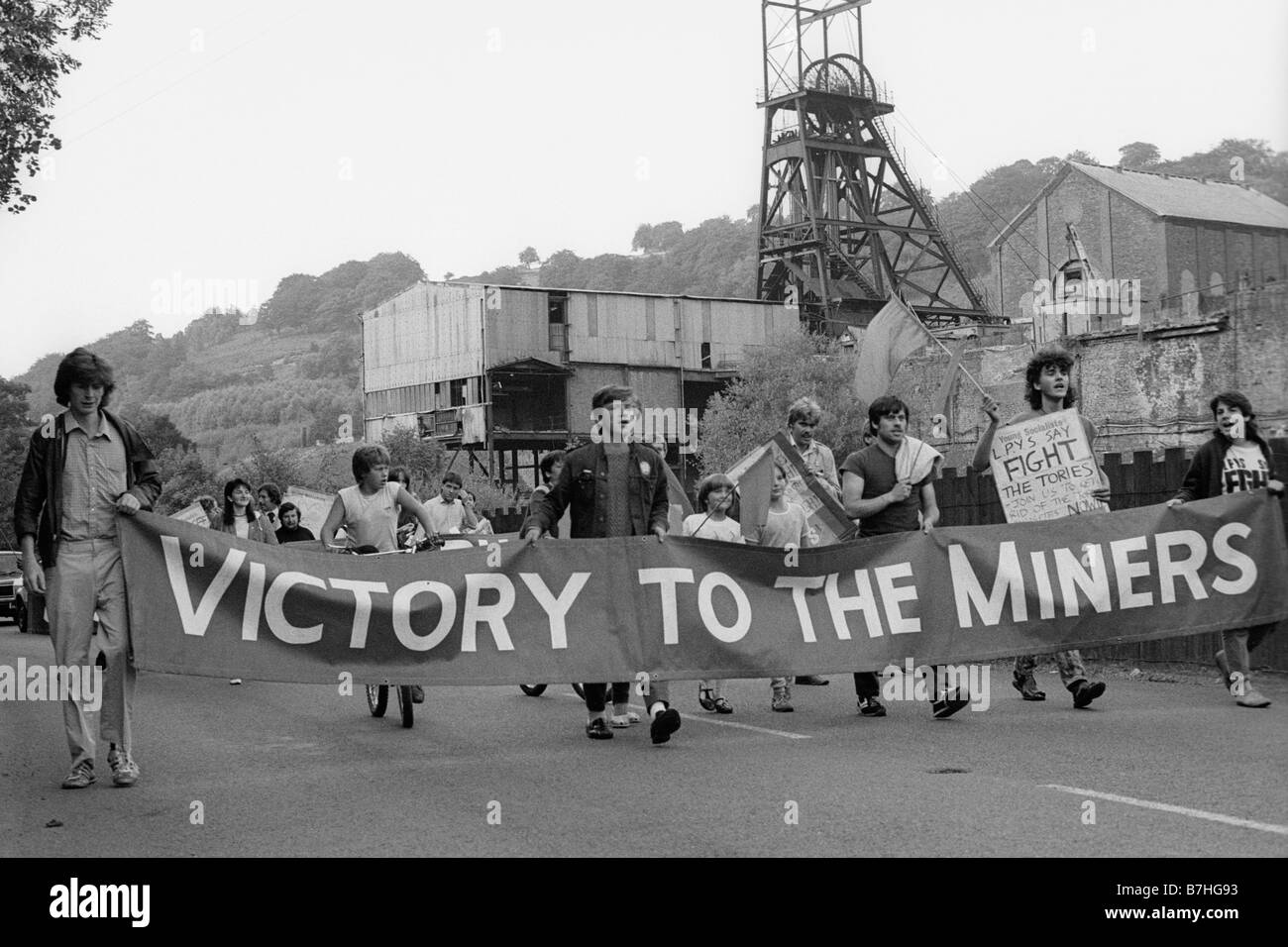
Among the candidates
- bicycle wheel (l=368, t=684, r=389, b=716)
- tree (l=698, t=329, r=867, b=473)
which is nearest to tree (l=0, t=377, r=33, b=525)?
tree (l=698, t=329, r=867, b=473)

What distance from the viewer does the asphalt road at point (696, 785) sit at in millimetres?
5922

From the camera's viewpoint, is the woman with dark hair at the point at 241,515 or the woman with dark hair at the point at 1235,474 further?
the woman with dark hair at the point at 241,515

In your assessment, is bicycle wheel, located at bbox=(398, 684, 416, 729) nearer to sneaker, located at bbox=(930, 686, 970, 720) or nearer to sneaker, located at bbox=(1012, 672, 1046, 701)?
sneaker, located at bbox=(930, 686, 970, 720)

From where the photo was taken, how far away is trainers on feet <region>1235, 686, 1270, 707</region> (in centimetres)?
977

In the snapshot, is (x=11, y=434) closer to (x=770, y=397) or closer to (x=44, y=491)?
(x=770, y=397)

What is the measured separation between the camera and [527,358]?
223ft

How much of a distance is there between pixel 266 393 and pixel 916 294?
87.7m

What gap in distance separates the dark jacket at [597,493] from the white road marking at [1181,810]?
10.9 feet

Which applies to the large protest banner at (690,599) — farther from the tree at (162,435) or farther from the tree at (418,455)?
the tree at (162,435)

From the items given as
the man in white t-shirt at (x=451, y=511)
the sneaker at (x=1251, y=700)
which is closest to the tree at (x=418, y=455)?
the man in white t-shirt at (x=451, y=511)

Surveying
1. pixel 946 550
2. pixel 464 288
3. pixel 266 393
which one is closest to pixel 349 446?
pixel 464 288

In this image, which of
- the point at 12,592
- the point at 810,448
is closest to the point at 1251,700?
the point at 810,448

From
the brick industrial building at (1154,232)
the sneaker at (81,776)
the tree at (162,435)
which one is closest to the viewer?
the sneaker at (81,776)

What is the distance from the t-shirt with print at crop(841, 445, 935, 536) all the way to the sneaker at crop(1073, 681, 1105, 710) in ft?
5.01
